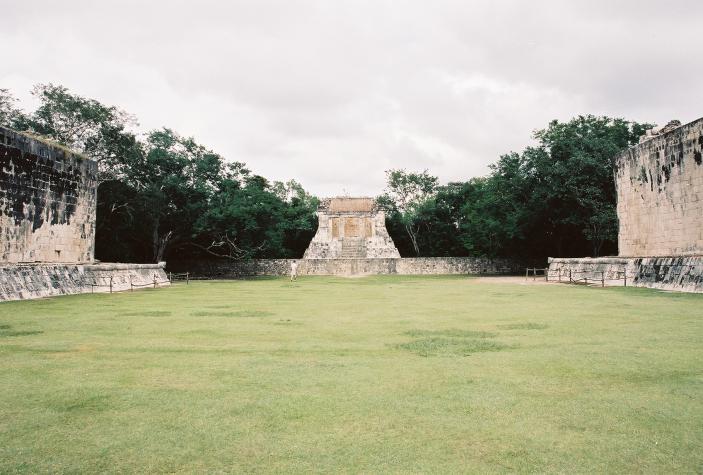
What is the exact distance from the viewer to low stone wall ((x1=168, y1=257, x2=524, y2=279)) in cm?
3303

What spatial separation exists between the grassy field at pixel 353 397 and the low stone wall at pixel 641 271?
7015mm

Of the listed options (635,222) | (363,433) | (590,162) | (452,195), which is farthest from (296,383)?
(452,195)

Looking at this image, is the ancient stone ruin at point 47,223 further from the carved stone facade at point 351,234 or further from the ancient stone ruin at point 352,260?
the carved stone facade at point 351,234

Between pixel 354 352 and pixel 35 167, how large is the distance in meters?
12.2

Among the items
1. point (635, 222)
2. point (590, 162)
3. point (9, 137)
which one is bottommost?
point (635, 222)

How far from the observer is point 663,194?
1625cm

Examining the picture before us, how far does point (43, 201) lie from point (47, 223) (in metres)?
0.63

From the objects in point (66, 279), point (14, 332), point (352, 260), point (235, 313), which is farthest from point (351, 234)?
point (14, 332)

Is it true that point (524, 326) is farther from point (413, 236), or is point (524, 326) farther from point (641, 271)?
point (413, 236)

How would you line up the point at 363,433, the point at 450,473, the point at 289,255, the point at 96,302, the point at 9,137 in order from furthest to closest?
the point at 289,255 → the point at 9,137 → the point at 96,302 → the point at 363,433 → the point at 450,473

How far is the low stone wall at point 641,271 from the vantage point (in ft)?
43.8

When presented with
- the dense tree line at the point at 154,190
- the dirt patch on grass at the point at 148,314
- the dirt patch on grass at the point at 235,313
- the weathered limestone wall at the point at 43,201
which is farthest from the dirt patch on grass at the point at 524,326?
the dense tree line at the point at 154,190

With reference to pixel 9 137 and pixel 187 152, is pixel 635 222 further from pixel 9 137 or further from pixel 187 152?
pixel 187 152

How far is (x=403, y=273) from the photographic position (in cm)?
3350
